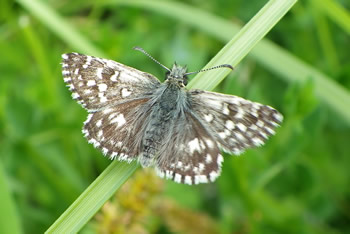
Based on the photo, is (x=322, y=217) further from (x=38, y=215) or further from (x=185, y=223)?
(x=38, y=215)

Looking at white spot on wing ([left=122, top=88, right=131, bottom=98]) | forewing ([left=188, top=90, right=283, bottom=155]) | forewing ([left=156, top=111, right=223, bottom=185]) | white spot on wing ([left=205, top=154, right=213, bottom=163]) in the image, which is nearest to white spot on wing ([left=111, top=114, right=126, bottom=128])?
white spot on wing ([left=122, top=88, right=131, bottom=98])

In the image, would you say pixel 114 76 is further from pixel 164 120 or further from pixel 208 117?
pixel 208 117

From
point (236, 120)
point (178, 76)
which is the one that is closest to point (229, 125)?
point (236, 120)

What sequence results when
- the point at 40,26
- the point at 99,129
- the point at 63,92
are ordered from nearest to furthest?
the point at 99,129
the point at 63,92
the point at 40,26

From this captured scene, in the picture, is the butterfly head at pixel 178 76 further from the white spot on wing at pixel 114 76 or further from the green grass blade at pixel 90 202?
the green grass blade at pixel 90 202

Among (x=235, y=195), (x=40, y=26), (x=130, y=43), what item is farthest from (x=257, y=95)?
(x=40, y=26)

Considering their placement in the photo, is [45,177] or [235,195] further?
[45,177]
